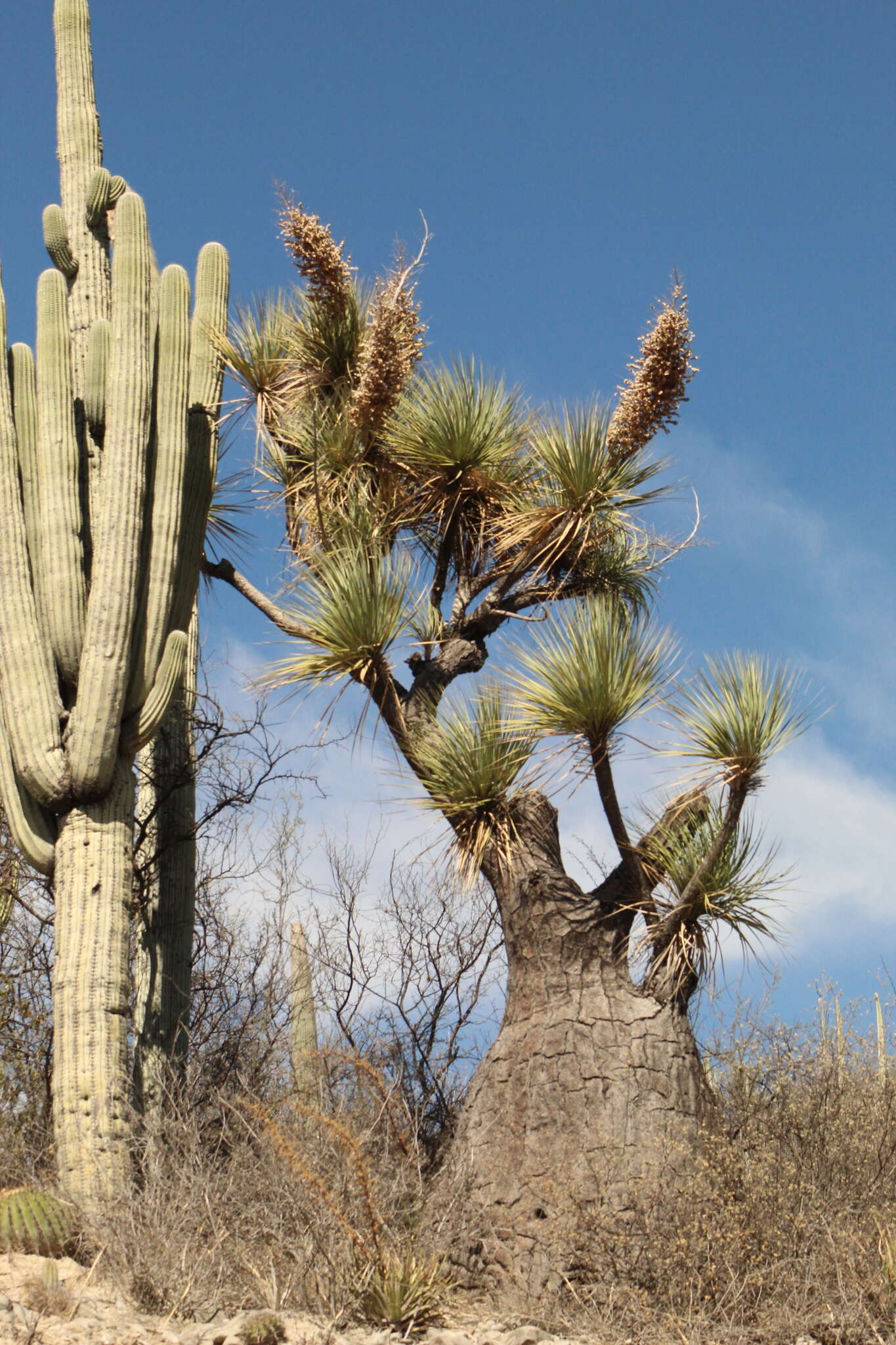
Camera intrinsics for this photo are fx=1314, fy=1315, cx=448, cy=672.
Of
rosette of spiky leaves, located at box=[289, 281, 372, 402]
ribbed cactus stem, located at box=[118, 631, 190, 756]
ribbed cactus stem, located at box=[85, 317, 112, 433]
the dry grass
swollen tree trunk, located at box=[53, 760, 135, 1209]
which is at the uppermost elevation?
rosette of spiky leaves, located at box=[289, 281, 372, 402]

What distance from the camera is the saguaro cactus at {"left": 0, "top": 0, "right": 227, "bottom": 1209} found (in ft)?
20.0

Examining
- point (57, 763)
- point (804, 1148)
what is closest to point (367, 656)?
point (57, 763)

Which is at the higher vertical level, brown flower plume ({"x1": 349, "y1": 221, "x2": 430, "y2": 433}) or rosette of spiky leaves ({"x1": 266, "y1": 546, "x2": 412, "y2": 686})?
brown flower plume ({"x1": 349, "y1": 221, "x2": 430, "y2": 433})

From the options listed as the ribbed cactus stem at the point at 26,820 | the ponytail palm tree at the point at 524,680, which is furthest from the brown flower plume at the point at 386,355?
the ribbed cactus stem at the point at 26,820

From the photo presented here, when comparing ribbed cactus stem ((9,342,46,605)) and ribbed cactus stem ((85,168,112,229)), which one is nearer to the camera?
ribbed cactus stem ((9,342,46,605))

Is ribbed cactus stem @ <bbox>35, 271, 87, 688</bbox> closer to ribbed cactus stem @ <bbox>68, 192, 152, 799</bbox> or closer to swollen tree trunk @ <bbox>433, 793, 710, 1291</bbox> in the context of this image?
ribbed cactus stem @ <bbox>68, 192, 152, 799</bbox>

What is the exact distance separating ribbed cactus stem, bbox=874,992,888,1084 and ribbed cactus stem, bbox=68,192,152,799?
16.1 feet

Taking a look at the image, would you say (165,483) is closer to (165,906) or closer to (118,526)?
(118,526)

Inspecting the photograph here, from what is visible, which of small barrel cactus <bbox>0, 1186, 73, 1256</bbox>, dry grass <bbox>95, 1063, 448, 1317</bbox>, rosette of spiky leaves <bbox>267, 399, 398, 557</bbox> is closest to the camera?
dry grass <bbox>95, 1063, 448, 1317</bbox>

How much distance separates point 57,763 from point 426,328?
3.58 meters

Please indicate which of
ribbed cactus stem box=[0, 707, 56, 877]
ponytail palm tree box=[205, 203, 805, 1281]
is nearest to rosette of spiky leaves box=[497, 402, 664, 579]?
ponytail palm tree box=[205, 203, 805, 1281]

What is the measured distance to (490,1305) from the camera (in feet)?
18.8

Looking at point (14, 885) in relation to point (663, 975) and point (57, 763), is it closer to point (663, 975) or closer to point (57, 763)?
point (57, 763)

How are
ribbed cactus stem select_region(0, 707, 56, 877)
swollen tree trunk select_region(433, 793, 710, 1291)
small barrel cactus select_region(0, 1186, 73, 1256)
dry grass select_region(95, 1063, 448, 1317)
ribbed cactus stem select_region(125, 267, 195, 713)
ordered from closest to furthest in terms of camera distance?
dry grass select_region(95, 1063, 448, 1317), small barrel cactus select_region(0, 1186, 73, 1256), swollen tree trunk select_region(433, 793, 710, 1291), ribbed cactus stem select_region(0, 707, 56, 877), ribbed cactus stem select_region(125, 267, 195, 713)
